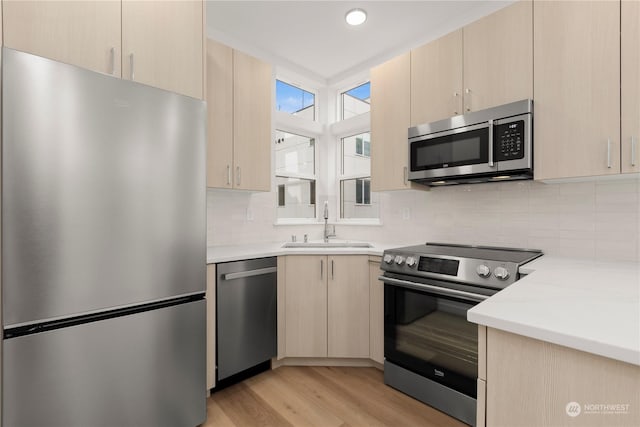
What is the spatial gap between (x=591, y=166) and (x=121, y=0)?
2446 mm

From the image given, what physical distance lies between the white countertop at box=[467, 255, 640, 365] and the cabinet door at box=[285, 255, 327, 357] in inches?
56.8

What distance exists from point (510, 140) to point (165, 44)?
6.48 feet

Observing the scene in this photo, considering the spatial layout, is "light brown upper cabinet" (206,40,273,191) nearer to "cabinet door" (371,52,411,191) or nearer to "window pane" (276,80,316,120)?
"window pane" (276,80,316,120)

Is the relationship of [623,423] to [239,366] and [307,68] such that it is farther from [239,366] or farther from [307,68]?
[307,68]

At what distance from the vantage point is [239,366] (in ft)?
7.06

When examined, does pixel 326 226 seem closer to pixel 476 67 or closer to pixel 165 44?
pixel 476 67

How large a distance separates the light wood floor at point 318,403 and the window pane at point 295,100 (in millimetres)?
2494

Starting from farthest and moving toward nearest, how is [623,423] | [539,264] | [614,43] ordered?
[539,264]
[614,43]
[623,423]

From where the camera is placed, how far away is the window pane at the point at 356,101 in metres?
3.35

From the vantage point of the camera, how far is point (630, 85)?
148 cm

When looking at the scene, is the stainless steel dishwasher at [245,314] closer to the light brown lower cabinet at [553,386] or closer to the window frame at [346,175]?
the window frame at [346,175]

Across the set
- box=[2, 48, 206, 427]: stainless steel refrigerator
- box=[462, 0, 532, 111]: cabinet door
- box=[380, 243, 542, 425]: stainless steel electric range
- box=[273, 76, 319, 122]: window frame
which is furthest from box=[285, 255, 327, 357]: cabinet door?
box=[273, 76, 319, 122]: window frame

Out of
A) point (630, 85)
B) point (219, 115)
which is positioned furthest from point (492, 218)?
point (219, 115)

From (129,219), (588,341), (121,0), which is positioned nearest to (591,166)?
(588,341)
